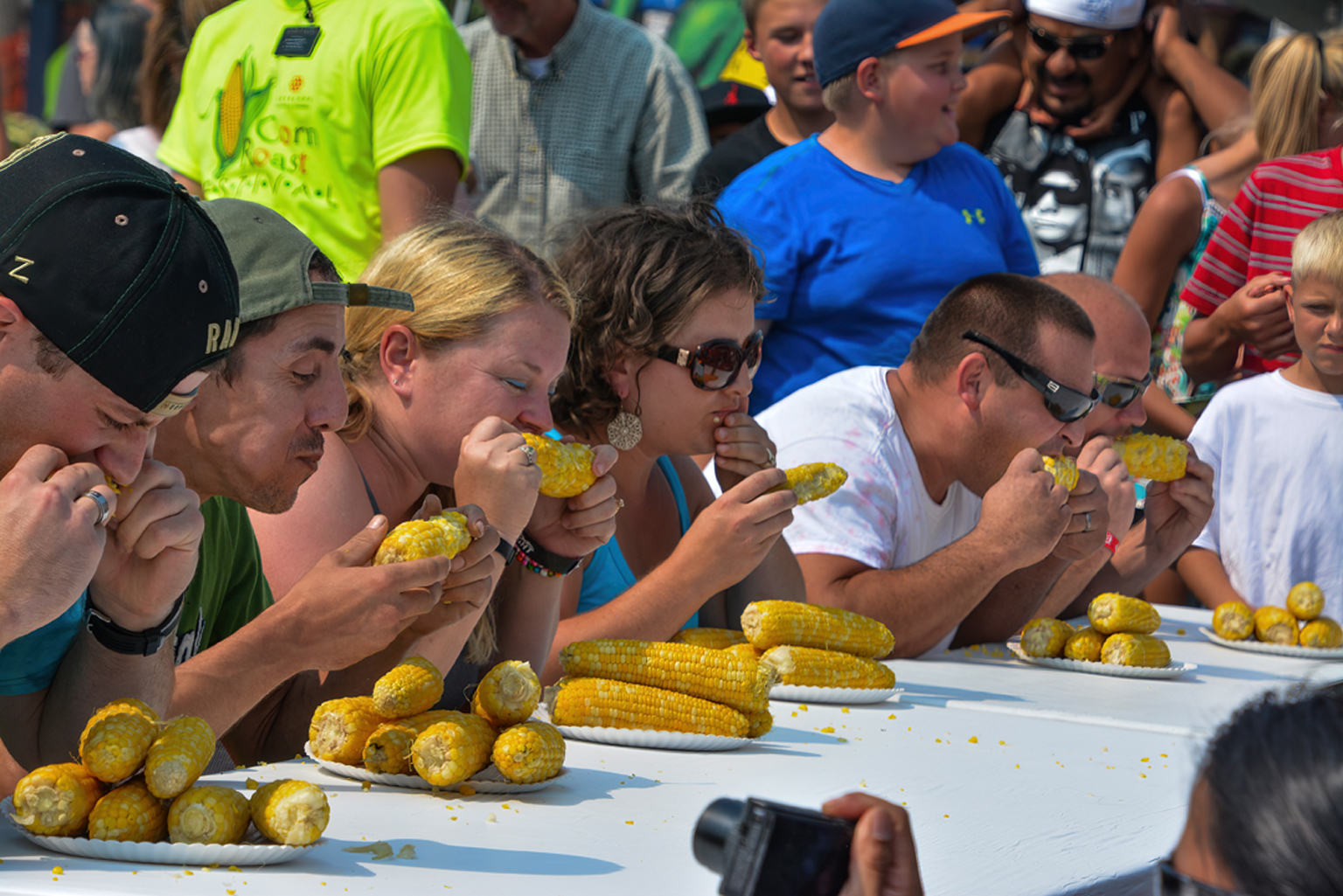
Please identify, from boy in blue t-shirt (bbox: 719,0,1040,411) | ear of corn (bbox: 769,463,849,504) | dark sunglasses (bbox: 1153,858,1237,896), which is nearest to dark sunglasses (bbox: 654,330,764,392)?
ear of corn (bbox: 769,463,849,504)

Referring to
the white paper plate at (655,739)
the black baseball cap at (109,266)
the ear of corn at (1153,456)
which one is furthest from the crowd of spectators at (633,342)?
the white paper plate at (655,739)

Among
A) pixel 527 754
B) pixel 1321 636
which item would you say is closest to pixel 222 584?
pixel 527 754

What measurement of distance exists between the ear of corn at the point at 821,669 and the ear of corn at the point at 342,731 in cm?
101

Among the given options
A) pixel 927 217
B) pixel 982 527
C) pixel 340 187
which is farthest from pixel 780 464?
pixel 340 187

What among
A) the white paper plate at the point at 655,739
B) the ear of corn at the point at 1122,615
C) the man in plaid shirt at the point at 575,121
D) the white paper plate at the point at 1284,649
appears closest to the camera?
the white paper plate at the point at 655,739

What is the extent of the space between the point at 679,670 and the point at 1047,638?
1.53m

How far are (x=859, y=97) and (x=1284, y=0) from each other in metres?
4.27

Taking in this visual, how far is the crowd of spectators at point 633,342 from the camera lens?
1.87 metres

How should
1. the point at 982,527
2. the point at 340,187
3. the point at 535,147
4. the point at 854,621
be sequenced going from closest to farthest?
the point at 854,621 < the point at 982,527 < the point at 340,187 < the point at 535,147

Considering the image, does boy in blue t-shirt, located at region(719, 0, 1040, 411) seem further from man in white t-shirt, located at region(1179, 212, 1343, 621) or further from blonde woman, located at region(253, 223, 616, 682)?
blonde woman, located at region(253, 223, 616, 682)

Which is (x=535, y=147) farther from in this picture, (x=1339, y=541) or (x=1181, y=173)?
(x=1339, y=541)

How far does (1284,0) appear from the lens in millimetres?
7715

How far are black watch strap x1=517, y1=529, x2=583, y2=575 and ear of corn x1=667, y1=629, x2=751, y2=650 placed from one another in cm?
31

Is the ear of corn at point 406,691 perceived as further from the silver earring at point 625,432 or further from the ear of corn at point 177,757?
the silver earring at point 625,432
